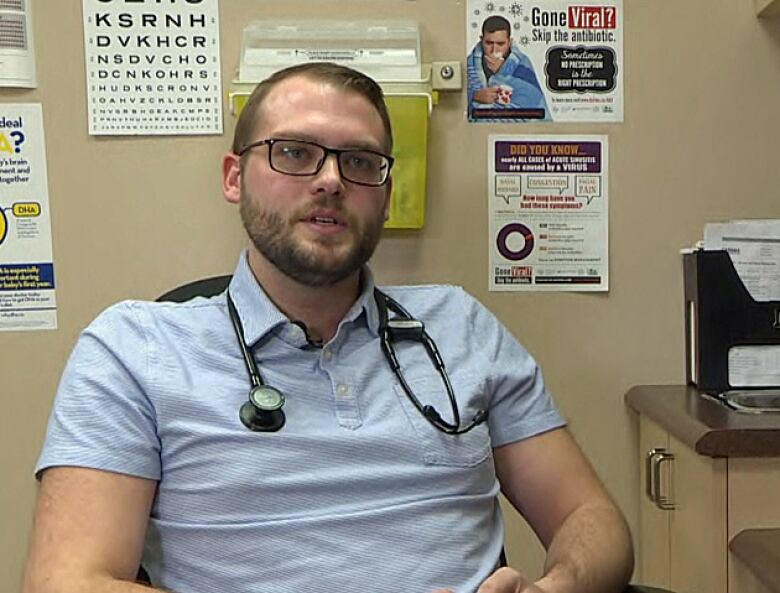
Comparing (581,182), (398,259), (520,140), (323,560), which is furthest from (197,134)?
(323,560)

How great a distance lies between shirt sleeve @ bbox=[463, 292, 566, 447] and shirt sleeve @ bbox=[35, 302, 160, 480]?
1.68ft

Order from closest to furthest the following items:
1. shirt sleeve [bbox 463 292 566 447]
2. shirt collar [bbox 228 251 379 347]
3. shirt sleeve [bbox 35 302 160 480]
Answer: shirt sleeve [bbox 35 302 160 480]
shirt collar [bbox 228 251 379 347]
shirt sleeve [bbox 463 292 566 447]

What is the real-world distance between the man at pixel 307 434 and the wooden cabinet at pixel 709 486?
21 centimetres

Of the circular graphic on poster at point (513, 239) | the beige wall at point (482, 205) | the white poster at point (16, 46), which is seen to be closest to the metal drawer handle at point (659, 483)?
the beige wall at point (482, 205)

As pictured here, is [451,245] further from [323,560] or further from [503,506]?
[323,560]

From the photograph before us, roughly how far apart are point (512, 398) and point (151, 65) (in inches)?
37.7

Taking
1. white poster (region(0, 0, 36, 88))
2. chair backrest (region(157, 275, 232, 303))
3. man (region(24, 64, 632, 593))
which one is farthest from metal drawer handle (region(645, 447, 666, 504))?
white poster (region(0, 0, 36, 88))

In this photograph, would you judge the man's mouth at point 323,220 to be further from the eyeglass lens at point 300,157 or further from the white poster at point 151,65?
the white poster at point 151,65

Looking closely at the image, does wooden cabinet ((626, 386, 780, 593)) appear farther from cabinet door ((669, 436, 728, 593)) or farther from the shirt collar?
the shirt collar

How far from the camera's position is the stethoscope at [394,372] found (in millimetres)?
1237

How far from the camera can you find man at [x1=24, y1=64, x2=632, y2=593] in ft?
3.93

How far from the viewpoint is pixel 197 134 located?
5.94ft

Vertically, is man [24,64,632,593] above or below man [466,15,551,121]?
below

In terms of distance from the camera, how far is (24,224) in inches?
70.8
